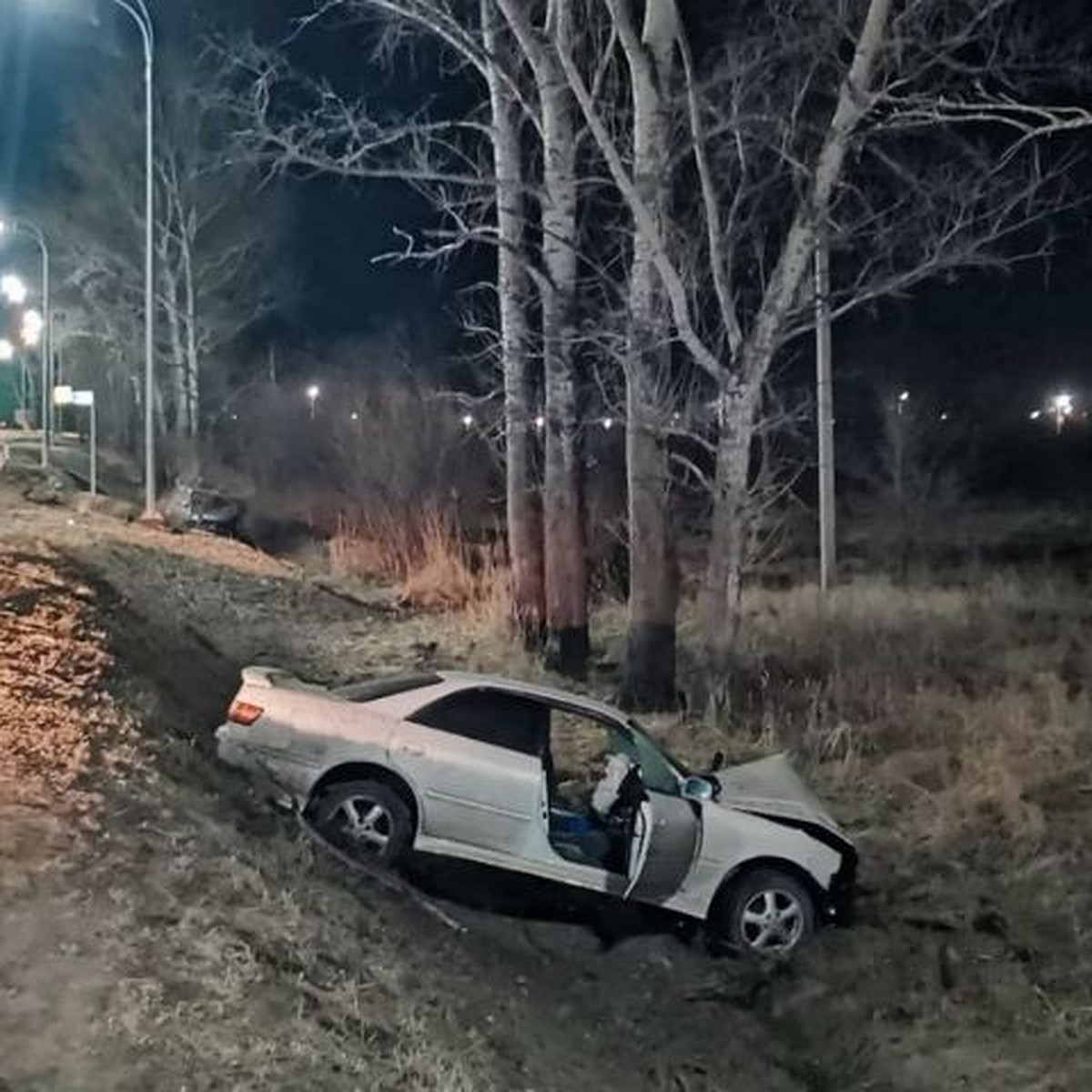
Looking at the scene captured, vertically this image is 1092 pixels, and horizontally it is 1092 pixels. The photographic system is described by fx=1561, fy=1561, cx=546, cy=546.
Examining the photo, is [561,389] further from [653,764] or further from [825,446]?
[653,764]

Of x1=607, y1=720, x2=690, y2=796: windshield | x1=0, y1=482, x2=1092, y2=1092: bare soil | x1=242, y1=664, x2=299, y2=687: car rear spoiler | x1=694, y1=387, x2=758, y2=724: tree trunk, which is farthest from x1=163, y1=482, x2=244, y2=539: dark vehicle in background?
x1=607, y1=720, x2=690, y2=796: windshield

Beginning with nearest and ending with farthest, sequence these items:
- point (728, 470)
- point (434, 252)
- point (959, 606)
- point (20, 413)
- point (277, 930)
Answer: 1. point (277, 930)
2. point (728, 470)
3. point (434, 252)
4. point (959, 606)
5. point (20, 413)

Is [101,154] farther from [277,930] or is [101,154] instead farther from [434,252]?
[277,930]

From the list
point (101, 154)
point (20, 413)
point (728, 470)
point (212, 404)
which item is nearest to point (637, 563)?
point (728, 470)

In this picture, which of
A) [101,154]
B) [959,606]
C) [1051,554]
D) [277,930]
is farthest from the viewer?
[101,154]

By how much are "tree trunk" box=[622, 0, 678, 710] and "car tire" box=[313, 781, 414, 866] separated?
7964 mm

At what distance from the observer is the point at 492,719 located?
9.65 meters

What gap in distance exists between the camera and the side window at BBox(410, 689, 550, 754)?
9.50 meters

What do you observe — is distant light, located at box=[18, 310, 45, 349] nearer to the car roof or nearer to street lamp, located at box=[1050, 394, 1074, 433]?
the car roof

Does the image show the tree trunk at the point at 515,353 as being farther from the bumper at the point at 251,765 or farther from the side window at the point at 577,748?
the bumper at the point at 251,765

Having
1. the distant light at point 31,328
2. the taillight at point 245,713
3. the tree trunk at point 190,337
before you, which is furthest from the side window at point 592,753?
the distant light at point 31,328

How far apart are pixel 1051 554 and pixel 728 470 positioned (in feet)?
71.4

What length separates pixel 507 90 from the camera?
19.8 m

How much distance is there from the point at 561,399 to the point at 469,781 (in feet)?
34.8
